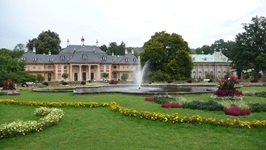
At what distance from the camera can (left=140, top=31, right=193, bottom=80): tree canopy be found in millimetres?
42688

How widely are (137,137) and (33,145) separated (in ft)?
10.2

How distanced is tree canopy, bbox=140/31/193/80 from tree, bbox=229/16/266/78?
9.70 metres

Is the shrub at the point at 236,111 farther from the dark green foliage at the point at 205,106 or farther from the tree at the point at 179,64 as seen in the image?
the tree at the point at 179,64

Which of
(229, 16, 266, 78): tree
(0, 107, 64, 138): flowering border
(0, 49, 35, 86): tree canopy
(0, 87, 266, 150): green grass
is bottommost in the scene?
(0, 87, 266, 150): green grass

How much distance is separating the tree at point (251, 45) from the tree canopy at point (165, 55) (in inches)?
382

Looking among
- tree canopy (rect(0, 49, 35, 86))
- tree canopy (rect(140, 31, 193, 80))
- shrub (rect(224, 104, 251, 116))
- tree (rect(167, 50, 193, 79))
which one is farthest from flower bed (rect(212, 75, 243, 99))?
tree canopy (rect(0, 49, 35, 86))

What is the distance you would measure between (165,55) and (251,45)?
16561 mm

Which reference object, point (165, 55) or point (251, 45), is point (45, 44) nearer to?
point (165, 55)

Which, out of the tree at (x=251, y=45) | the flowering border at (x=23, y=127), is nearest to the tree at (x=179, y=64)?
the tree at (x=251, y=45)

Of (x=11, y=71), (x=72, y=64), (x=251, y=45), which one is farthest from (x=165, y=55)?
(x=11, y=71)

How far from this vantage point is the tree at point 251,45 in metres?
42.9

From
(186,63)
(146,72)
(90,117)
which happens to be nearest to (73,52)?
(146,72)

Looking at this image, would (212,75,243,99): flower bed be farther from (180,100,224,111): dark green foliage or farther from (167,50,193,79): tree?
(167,50,193,79): tree

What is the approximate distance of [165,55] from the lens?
147ft
